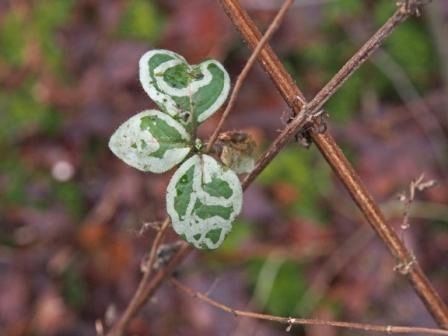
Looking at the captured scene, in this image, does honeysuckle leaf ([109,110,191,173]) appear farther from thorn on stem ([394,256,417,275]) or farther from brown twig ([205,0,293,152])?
thorn on stem ([394,256,417,275])

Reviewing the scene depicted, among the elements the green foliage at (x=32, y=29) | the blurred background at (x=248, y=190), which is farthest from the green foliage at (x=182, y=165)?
the green foliage at (x=32, y=29)

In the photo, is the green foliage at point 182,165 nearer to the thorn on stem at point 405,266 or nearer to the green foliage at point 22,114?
the thorn on stem at point 405,266

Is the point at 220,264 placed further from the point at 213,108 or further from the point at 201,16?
the point at 213,108

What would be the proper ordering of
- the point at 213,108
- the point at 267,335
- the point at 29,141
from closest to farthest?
the point at 213,108
the point at 267,335
the point at 29,141

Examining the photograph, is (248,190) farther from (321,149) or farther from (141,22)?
Answer: (321,149)

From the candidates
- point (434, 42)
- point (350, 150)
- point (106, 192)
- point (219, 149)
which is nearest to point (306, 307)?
point (350, 150)

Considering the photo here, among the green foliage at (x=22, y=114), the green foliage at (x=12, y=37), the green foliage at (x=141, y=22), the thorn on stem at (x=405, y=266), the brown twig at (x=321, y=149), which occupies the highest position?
the green foliage at (x=141, y=22)
